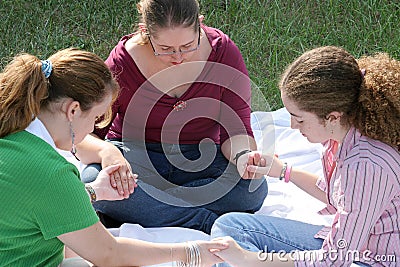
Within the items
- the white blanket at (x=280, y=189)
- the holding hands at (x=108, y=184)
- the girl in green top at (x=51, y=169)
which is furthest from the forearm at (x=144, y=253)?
the holding hands at (x=108, y=184)

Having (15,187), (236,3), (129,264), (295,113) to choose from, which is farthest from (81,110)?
(236,3)

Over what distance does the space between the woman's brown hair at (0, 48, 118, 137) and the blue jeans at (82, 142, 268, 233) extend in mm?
765

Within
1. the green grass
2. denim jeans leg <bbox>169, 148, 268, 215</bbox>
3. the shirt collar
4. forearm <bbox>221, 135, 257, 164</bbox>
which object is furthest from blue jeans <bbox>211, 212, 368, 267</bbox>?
the green grass

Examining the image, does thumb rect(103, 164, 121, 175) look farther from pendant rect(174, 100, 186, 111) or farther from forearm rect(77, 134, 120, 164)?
pendant rect(174, 100, 186, 111)

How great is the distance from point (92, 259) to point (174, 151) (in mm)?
1007

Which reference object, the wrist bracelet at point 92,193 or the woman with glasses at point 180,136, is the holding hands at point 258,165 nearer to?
the woman with glasses at point 180,136

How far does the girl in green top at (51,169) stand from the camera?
1839 millimetres

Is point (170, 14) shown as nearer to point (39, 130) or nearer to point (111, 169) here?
point (111, 169)

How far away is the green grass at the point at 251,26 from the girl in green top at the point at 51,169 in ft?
7.84

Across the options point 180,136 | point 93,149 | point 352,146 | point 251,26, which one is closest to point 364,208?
point 352,146

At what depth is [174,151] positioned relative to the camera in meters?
2.91

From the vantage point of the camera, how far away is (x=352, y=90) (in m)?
2.07

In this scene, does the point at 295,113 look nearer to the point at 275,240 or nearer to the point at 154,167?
the point at 275,240

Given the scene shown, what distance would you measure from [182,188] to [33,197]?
1.09 meters
